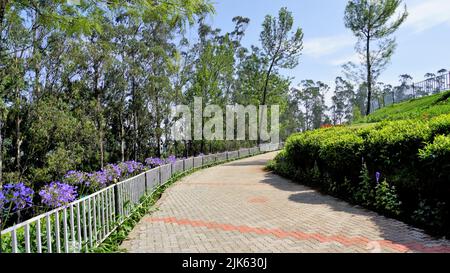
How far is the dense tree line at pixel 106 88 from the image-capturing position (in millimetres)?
22141

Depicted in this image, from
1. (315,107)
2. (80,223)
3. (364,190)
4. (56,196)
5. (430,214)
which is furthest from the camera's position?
(315,107)

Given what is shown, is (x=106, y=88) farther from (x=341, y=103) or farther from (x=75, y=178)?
(x=341, y=103)

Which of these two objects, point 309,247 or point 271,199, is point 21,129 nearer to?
point 271,199

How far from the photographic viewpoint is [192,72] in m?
35.6

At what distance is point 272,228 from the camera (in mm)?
6332

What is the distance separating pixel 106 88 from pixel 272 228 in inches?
1050

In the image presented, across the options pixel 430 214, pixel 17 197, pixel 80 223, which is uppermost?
pixel 17 197

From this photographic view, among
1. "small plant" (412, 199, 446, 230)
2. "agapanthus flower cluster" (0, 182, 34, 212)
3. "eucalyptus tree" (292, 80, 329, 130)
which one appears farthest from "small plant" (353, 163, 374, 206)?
"eucalyptus tree" (292, 80, 329, 130)

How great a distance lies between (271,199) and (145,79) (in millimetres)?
24857

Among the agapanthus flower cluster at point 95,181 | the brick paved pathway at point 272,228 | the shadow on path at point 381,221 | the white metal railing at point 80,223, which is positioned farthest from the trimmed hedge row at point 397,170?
the agapanthus flower cluster at point 95,181

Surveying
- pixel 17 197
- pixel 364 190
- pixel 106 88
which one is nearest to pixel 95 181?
pixel 17 197

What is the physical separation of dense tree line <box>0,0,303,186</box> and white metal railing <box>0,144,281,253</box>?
6107 mm

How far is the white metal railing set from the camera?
11.8 ft

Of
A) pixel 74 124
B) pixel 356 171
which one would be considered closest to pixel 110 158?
pixel 74 124
